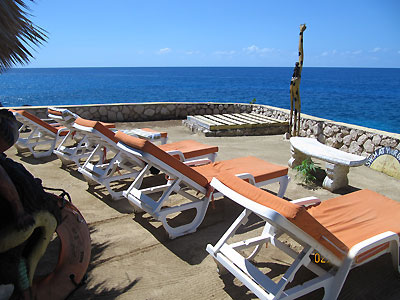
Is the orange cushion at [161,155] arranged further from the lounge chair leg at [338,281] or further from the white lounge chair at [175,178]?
the lounge chair leg at [338,281]

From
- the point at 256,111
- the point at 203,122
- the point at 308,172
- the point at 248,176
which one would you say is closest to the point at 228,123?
the point at 203,122

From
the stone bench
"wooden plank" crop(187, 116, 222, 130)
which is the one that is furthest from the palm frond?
"wooden plank" crop(187, 116, 222, 130)

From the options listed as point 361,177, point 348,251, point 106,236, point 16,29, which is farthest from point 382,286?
point 16,29

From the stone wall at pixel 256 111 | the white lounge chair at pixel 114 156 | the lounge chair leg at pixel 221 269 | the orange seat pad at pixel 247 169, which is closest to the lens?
the lounge chair leg at pixel 221 269

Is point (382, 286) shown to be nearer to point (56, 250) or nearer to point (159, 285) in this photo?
point (159, 285)

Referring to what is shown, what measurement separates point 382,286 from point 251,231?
4.53ft

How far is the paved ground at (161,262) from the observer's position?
9.04 feet

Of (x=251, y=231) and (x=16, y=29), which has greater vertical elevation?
(x=16, y=29)

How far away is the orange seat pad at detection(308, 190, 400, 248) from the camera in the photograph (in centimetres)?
281

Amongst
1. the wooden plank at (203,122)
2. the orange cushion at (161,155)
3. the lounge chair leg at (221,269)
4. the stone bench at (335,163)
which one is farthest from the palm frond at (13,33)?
the wooden plank at (203,122)

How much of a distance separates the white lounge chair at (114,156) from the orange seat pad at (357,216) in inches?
89.5

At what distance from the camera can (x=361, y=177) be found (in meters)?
5.97

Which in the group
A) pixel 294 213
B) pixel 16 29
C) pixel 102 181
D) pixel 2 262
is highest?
pixel 16 29

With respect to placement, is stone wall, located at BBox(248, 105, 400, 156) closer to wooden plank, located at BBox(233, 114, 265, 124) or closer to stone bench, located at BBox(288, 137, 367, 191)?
wooden plank, located at BBox(233, 114, 265, 124)
